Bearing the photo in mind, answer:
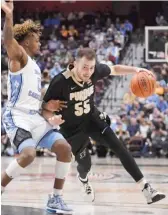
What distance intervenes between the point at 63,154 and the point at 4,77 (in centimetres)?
1206

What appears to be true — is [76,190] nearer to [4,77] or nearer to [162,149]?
[162,149]

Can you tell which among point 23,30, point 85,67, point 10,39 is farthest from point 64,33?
point 10,39

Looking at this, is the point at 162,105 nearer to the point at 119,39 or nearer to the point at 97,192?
the point at 119,39

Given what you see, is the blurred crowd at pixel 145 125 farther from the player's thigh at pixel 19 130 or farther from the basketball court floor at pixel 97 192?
the player's thigh at pixel 19 130

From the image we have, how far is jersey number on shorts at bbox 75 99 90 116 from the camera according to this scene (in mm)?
5668

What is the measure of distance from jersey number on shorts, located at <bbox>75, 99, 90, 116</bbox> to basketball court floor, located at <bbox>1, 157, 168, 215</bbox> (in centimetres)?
100

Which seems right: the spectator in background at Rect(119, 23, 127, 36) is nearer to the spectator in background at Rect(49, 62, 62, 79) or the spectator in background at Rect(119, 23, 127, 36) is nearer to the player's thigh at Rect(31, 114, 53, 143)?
the spectator in background at Rect(49, 62, 62, 79)

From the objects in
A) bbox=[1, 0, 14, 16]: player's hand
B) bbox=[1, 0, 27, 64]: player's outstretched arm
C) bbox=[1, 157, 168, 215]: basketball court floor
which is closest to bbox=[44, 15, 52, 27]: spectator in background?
bbox=[1, 157, 168, 215]: basketball court floor

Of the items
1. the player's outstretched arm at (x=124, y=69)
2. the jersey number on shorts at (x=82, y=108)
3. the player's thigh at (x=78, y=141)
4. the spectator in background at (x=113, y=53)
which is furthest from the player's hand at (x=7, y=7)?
the spectator in background at (x=113, y=53)

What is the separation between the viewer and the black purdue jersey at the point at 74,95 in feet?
18.1

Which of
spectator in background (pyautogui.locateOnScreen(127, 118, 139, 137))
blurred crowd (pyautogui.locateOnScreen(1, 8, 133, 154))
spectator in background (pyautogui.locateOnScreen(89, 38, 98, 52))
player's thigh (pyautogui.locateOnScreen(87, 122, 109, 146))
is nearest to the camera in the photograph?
player's thigh (pyautogui.locateOnScreen(87, 122, 109, 146))

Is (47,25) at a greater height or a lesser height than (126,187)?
greater

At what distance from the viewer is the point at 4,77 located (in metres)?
16.8

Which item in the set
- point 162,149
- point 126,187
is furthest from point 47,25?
point 126,187
